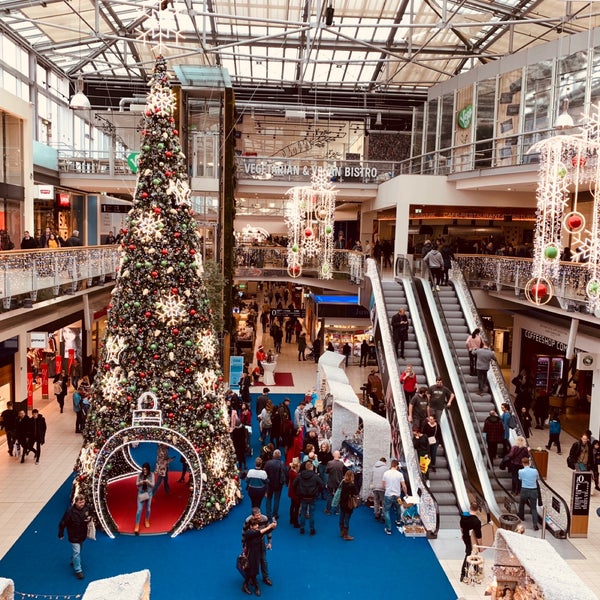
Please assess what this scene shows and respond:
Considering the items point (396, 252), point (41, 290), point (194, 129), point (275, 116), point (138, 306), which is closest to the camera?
point (138, 306)

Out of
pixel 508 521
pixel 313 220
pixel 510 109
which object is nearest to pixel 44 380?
pixel 313 220

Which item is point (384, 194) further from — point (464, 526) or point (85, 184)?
point (464, 526)

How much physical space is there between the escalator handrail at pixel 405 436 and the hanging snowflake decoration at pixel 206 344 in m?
4.37

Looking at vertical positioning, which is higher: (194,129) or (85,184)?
(194,129)

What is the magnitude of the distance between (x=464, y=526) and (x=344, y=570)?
1.97m

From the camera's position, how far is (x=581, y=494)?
11219 millimetres

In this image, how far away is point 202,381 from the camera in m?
10.8

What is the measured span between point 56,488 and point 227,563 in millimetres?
4716

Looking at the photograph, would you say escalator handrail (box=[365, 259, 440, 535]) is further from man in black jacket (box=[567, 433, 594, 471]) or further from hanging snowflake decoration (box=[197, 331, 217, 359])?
hanging snowflake decoration (box=[197, 331, 217, 359])

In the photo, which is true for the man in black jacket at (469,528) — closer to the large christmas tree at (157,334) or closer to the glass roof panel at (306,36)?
the large christmas tree at (157,334)

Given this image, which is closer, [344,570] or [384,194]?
[344,570]

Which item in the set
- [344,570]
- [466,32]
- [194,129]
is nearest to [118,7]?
[194,129]

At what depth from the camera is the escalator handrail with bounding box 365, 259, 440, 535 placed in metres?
11.4

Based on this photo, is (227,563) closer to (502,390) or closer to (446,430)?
(446,430)
